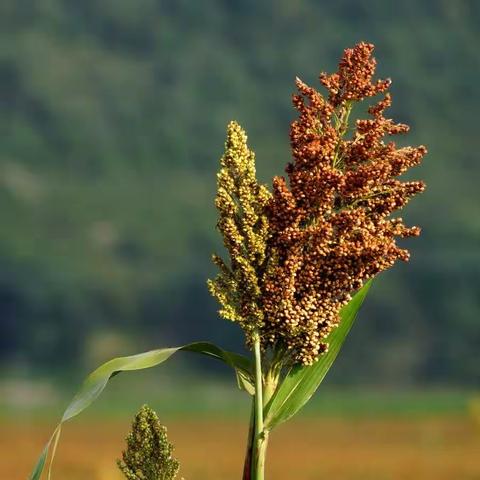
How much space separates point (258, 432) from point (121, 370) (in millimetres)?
513

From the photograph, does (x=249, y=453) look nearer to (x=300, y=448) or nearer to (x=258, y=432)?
(x=258, y=432)

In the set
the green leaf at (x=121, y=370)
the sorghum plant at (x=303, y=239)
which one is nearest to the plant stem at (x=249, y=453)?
the sorghum plant at (x=303, y=239)

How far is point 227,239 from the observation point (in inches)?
189

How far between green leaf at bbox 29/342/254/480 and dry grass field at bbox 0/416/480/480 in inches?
1054

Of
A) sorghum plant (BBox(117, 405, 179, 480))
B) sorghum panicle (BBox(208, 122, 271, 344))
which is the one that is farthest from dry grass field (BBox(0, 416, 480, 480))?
sorghum panicle (BBox(208, 122, 271, 344))

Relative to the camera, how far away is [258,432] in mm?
4902

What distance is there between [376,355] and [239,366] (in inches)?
6158

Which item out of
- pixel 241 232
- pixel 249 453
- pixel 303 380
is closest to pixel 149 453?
pixel 249 453

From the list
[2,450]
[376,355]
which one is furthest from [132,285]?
[2,450]

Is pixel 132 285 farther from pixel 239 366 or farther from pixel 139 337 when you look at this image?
pixel 239 366

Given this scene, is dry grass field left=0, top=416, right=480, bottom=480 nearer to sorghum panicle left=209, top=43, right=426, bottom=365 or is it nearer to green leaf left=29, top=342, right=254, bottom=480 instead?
green leaf left=29, top=342, right=254, bottom=480

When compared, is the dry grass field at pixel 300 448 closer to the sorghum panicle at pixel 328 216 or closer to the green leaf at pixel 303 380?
the green leaf at pixel 303 380

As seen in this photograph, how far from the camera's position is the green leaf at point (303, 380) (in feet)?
16.2

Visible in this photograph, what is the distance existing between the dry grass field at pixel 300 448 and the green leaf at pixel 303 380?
26787 mm
